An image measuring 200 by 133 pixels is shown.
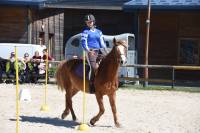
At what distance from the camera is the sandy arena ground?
11.9 meters

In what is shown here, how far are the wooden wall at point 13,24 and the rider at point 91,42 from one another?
1683 cm

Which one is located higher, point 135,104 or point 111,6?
point 111,6

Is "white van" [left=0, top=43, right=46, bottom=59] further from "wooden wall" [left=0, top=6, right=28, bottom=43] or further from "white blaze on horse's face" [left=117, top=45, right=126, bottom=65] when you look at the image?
"white blaze on horse's face" [left=117, top=45, right=126, bottom=65]

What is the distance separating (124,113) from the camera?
14.6m

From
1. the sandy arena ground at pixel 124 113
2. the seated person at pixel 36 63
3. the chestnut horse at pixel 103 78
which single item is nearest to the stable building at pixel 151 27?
the seated person at pixel 36 63

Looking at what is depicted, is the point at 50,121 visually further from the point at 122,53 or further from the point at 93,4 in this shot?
the point at 93,4

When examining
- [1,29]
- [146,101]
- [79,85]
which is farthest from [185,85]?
[79,85]

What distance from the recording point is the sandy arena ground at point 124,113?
38.9 feet

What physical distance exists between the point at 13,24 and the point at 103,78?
694 inches

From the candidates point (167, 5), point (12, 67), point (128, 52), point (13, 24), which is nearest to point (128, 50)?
point (128, 52)

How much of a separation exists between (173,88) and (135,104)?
6427 mm

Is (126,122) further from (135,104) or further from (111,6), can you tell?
(111,6)

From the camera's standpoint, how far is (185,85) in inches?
966

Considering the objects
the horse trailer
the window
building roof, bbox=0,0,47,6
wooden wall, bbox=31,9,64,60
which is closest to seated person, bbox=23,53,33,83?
the horse trailer
